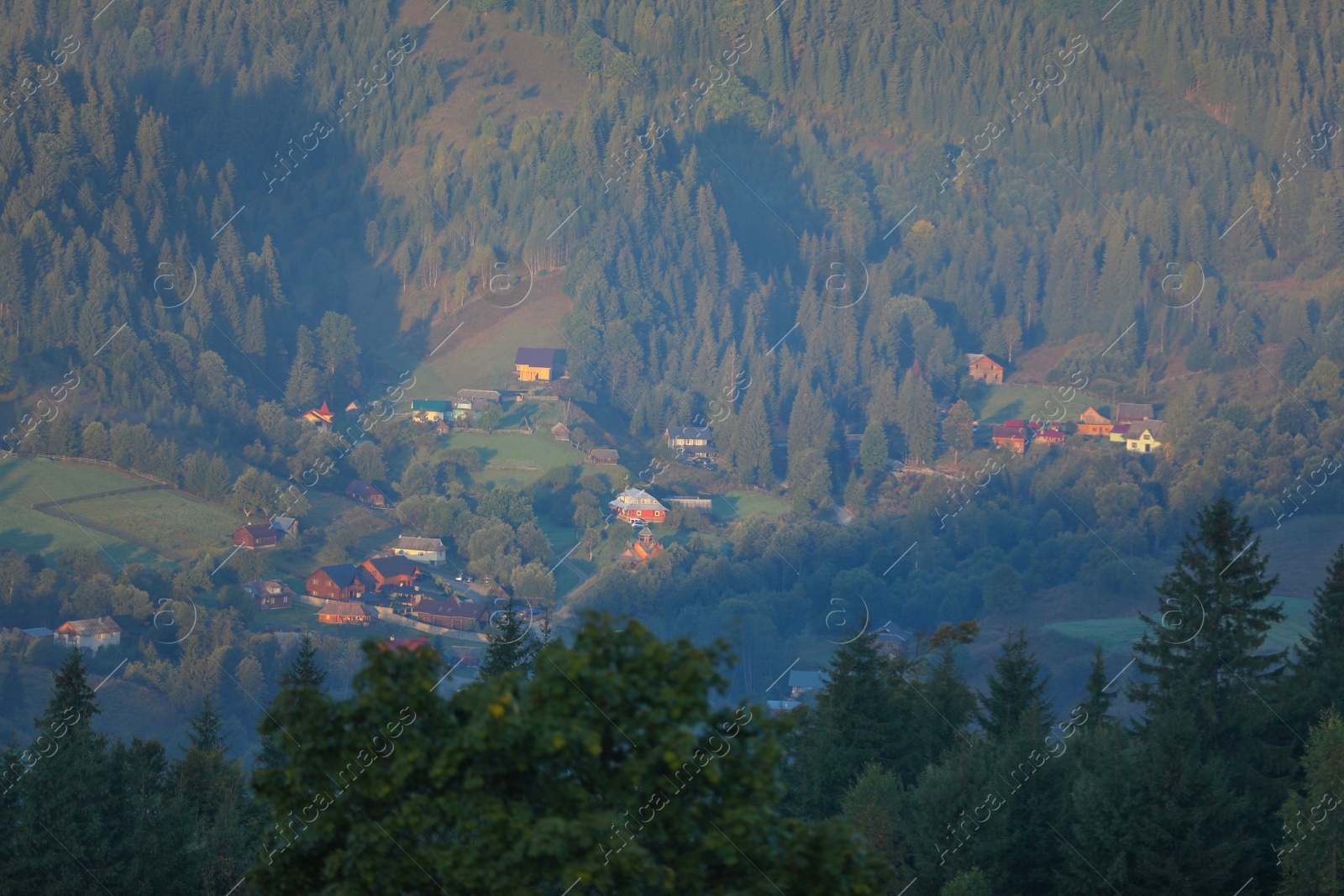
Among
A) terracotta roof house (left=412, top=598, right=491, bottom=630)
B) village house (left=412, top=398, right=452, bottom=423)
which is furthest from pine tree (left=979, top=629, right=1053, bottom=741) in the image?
village house (left=412, top=398, right=452, bottom=423)

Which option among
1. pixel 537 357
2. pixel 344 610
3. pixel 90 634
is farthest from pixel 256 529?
pixel 537 357

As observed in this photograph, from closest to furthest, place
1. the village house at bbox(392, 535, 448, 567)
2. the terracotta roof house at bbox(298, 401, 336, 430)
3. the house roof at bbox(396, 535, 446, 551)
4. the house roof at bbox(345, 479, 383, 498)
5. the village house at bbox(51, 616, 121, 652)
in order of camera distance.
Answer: the village house at bbox(51, 616, 121, 652)
the village house at bbox(392, 535, 448, 567)
the house roof at bbox(396, 535, 446, 551)
the house roof at bbox(345, 479, 383, 498)
the terracotta roof house at bbox(298, 401, 336, 430)

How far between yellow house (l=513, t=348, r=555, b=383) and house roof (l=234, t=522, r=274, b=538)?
40.5 meters

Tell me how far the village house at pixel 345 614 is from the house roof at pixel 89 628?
12.3 metres

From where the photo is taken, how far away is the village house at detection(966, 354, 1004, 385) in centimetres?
15650

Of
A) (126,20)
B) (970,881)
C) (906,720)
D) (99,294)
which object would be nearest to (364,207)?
(126,20)

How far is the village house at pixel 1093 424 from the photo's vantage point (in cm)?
13838

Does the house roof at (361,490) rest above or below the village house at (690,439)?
below

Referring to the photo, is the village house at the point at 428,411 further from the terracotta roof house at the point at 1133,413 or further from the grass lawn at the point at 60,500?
the terracotta roof house at the point at 1133,413

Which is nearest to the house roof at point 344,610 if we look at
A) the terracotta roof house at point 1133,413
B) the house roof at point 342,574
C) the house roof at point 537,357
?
the house roof at point 342,574

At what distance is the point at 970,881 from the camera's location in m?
21.4

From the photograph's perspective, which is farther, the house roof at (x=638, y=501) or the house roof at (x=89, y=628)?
A: the house roof at (x=638, y=501)

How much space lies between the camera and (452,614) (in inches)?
3664

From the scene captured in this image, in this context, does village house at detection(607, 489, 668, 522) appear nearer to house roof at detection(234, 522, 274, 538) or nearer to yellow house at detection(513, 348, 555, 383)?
house roof at detection(234, 522, 274, 538)
